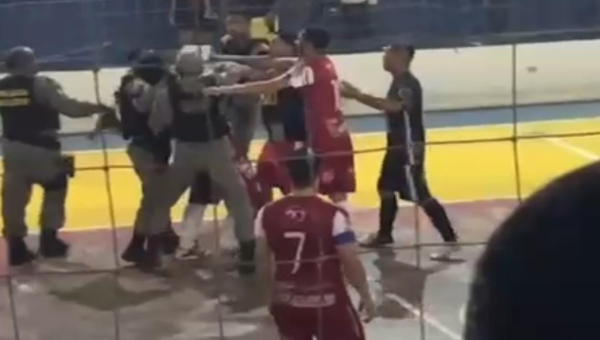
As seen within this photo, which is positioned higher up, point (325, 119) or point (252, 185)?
point (325, 119)

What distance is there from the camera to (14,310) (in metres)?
3.70

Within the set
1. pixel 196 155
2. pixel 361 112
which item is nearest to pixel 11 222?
pixel 196 155

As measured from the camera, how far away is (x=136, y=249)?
379 cm

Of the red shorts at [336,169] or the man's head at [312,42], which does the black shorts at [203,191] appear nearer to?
the red shorts at [336,169]

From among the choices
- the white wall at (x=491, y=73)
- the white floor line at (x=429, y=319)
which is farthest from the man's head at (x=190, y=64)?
the white wall at (x=491, y=73)

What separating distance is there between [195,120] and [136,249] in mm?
481

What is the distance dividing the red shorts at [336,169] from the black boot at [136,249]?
49 centimetres

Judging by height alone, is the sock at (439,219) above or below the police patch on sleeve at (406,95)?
below

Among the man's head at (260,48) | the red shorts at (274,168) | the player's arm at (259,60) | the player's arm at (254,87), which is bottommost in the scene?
the red shorts at (274,168)

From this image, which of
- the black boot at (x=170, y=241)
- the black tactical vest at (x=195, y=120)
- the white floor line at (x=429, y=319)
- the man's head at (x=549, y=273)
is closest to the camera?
the man's head at (x=549, y=273)

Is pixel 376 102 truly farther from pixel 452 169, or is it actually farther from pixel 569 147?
pixel 569 147

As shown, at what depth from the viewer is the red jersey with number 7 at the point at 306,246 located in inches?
100

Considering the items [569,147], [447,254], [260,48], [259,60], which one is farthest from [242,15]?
[569,147]

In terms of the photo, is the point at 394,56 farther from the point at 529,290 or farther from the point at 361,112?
the point at 529,290
